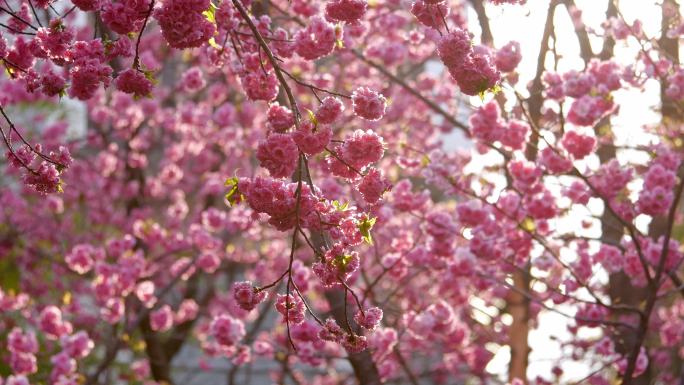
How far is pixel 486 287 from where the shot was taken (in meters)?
7.45

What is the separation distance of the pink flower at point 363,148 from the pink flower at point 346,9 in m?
0.74

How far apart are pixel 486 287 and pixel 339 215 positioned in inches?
181

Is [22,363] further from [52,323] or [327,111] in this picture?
[327,111]

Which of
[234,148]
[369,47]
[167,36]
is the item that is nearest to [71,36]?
[167,36]

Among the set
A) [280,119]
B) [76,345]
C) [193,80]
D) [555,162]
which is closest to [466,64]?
[280,119]

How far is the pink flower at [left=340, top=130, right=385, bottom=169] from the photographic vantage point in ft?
10.7

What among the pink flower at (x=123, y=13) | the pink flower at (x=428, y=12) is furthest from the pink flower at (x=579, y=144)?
the pink flower at (x=123, y=13)

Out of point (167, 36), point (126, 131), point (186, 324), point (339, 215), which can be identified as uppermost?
point (126, 131)

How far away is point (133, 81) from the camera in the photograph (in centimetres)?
356

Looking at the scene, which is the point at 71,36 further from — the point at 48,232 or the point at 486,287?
the point at 48,232

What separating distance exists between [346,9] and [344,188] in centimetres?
399

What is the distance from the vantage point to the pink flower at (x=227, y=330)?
6246mm

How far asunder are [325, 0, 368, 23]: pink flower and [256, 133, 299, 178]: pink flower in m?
0.91

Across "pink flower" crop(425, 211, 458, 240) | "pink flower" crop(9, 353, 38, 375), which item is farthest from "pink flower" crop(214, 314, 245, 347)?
"pink flower" crop(9, 353, 38, 375)
